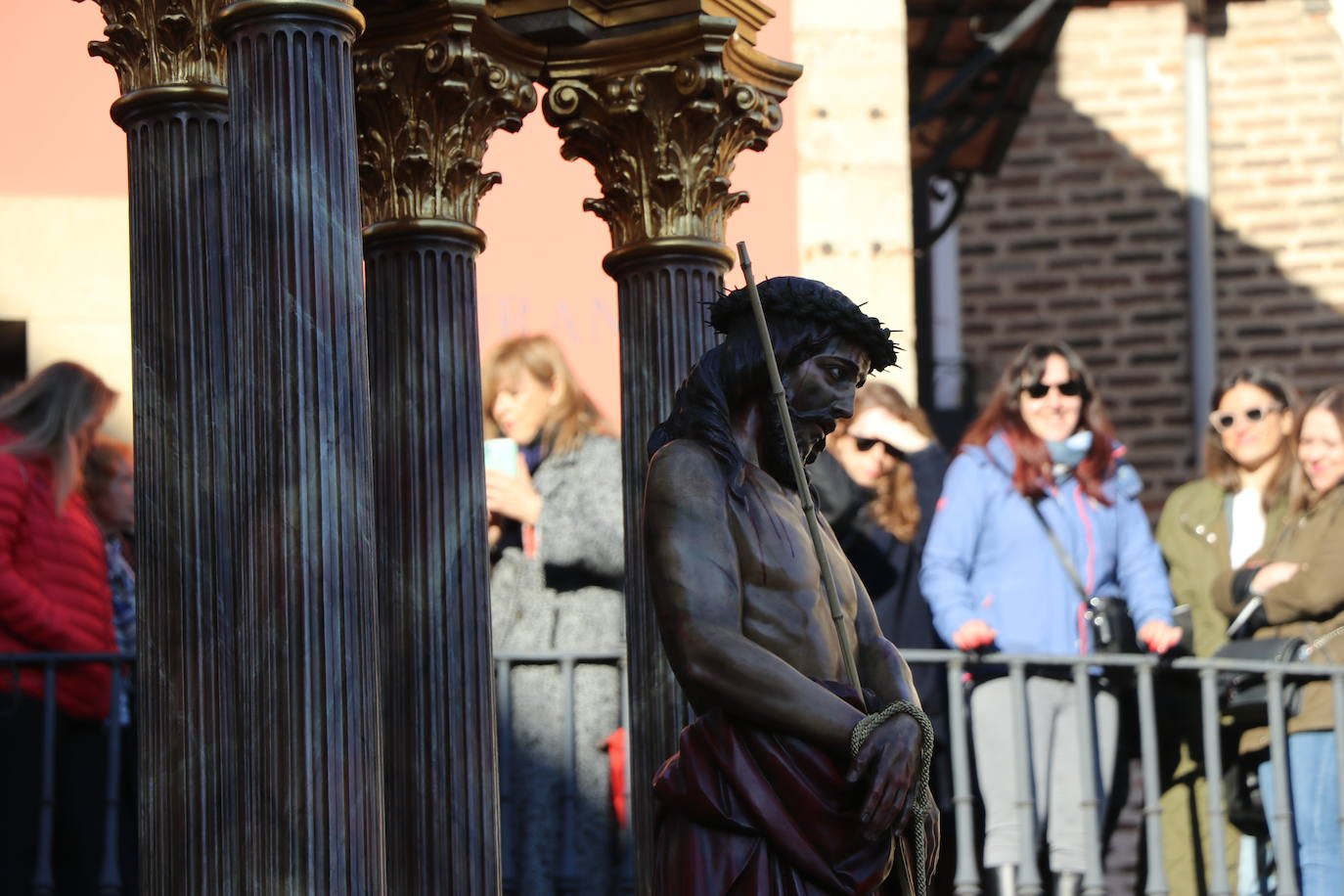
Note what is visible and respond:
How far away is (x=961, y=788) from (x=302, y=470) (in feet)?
11.1

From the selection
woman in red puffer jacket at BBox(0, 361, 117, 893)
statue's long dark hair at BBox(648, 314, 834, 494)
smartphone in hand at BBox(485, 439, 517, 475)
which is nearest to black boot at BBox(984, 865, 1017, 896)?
smartphone in hand at BBox(485, 439, 517, 475)

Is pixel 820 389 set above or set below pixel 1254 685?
above

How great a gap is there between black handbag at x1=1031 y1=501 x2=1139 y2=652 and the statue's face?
10.8 feet

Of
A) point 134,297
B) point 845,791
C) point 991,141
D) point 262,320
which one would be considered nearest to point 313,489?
point 262,320

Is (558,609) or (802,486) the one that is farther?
(558,609)

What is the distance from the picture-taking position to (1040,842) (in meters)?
8.48

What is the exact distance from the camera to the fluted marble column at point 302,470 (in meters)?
5.52

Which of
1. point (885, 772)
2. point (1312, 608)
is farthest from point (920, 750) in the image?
point (1312, 608)

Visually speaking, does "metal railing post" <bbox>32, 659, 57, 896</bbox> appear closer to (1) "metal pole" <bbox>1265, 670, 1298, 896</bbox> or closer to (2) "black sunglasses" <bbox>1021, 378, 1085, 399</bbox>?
(2) "black sunglasses" <bbox>1021, 378, 1085, 399</bbox>

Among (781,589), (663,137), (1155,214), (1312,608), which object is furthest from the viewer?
(1155,214)

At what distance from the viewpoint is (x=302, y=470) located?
5.56 metres

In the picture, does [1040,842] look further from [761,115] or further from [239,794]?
[239,794]

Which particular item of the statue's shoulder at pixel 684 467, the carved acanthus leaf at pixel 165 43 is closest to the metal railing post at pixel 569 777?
the carved acanthus leaf at pixel 165 43

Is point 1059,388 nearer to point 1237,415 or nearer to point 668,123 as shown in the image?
point 1237,415
